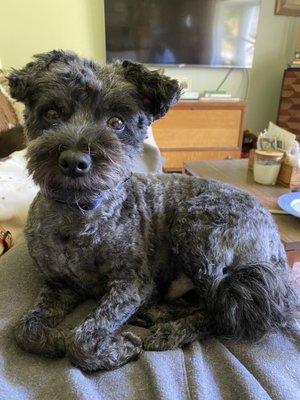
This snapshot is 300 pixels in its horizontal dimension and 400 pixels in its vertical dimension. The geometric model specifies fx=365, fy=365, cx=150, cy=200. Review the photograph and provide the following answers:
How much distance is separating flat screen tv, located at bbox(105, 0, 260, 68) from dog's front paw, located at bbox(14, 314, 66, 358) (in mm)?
3524

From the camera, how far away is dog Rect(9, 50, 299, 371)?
97 centimetres

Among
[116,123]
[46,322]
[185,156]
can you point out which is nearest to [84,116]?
[116,123]

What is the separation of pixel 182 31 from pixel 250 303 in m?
3.68

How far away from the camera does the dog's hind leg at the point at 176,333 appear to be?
101 cm

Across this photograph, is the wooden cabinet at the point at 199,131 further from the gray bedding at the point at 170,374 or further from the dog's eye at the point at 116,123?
the gray bedding at the point at 170,374

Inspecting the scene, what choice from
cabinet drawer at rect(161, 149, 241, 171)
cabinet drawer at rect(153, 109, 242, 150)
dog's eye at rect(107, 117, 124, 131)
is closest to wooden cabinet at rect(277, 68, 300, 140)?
cabinet drawer at rect(153, 109, 242, 150)

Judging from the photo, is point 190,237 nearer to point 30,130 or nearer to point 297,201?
point 30,130

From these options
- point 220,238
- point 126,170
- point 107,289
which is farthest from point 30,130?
point 220,238

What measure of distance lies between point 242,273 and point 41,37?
12.0 feet

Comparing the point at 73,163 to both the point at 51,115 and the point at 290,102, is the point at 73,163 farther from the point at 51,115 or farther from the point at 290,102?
the point at 290,102

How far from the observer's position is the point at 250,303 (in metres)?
1.08

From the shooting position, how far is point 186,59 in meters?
4.20

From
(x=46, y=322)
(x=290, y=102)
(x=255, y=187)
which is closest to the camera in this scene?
(x=46, y=322)

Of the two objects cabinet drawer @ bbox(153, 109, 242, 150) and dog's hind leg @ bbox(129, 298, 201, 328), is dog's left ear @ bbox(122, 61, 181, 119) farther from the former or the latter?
cabinet drawer @ bbox(153, 109, 242, 150)
